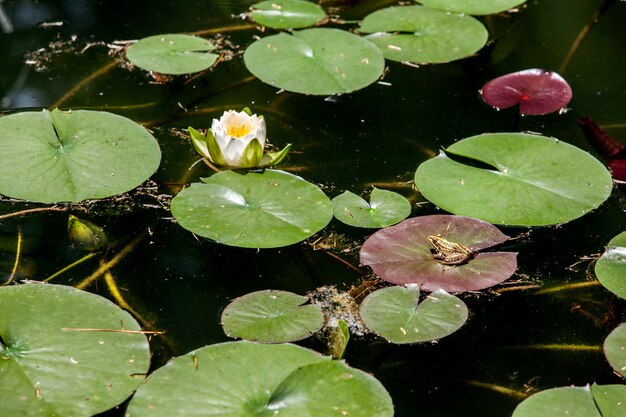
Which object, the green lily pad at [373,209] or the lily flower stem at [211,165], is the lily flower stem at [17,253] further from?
the green lily pad at [373,209]

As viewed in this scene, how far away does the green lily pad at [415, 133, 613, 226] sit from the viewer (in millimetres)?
2566

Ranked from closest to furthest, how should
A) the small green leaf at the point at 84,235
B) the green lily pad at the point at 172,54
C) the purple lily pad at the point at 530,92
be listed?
the small green leaf at the point at 84,235
the purple lily pad at the point at 530,92
the green lily pad at the point at 172,54

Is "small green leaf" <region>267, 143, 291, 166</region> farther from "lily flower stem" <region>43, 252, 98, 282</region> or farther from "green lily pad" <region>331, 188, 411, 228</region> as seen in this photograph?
"lily flower stem" <region>43, 252, 98, 282</region>

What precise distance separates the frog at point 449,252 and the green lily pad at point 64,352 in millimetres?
851

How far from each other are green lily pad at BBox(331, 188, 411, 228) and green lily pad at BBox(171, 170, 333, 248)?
47 millimetres

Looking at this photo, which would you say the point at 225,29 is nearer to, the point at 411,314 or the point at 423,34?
the point at 423,34

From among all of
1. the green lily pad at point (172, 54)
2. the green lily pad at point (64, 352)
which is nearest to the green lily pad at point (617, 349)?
the green lily pad at point (64, 352)

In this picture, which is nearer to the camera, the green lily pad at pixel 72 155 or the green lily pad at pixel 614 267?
the green lily pad at pixel 614 267

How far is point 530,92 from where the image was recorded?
3203mm

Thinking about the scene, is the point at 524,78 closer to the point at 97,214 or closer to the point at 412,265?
the point at 412,265

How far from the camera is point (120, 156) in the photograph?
271cm

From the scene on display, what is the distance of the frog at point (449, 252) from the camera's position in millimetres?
2348

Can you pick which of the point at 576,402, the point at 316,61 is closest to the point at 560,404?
the point at 576,402

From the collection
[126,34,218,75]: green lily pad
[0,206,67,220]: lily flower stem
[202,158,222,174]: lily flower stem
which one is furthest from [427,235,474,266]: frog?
[126,34,218,75]: green lily pad
